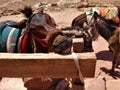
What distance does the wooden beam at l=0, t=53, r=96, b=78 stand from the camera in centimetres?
194

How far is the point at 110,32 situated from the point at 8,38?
10.7ft

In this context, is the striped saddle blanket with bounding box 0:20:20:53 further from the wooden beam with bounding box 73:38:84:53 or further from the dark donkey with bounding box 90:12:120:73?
the dark donkey with bounding box 90:12:120:73

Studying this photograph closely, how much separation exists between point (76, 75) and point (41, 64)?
9.9 inches

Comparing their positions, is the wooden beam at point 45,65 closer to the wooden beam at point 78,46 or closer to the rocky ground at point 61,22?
the wooden beam at point 78,46

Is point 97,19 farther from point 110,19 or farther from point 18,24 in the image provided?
point 18,24

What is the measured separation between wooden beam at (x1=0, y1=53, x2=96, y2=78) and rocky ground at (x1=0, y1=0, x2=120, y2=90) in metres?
2.73

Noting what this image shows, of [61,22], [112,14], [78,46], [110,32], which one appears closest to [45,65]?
[78,46]

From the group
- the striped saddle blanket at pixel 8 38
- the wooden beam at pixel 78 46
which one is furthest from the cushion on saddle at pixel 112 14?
the wooden beam at pixel 78 46

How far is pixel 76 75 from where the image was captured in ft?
6.57

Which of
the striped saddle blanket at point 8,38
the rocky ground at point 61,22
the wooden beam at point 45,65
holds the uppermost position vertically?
the wooden beam at point 45,65

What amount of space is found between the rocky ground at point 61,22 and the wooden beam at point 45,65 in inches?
107

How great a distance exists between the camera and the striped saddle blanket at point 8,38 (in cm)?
308

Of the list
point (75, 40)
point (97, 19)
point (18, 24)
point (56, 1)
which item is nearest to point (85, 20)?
point (97, 19)

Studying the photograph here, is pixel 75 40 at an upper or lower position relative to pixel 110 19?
upper
